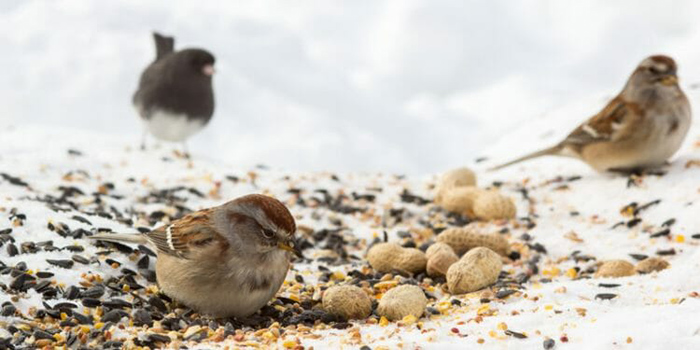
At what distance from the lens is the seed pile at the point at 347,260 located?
307 centimetres

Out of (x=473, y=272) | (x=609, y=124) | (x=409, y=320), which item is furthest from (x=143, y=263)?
(x=609, y=124)

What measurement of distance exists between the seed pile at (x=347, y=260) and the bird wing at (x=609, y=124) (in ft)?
1.09

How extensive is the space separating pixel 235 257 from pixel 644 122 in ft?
11.2

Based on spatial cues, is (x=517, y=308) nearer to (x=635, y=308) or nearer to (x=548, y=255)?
(x=635, y=308)

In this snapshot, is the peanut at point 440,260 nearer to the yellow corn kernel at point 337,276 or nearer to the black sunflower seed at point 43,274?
the yellow corn kernel at point 337,276

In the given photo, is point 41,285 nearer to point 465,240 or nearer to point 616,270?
point 465,240

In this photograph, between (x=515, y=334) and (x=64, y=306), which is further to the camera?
(x=64, y=306)

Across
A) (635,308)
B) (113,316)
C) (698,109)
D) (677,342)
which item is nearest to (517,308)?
(635,308)

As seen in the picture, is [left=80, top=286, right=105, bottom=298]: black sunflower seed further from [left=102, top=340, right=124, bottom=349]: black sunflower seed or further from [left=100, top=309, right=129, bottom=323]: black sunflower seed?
[left=102, top=340, right=124, bottom=349]: black sunflower seed

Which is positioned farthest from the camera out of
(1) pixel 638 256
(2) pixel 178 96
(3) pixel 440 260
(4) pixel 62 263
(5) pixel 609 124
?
(2) pixel 178 96

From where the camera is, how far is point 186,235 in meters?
3.28

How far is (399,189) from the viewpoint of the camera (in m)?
6.10

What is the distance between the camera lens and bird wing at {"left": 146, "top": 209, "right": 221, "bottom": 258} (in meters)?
3.21

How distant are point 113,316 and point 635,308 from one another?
2079 mm
